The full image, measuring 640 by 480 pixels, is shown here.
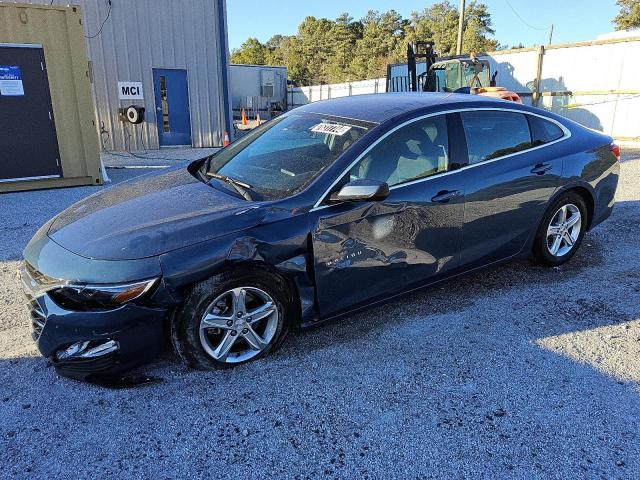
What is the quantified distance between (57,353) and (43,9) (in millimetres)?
7564

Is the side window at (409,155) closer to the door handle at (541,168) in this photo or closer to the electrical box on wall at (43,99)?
the door handle at (541,168)

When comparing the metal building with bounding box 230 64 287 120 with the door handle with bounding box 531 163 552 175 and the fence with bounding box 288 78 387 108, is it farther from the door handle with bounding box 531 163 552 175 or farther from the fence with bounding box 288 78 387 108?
the door handle with bounding box 531 163 552 175

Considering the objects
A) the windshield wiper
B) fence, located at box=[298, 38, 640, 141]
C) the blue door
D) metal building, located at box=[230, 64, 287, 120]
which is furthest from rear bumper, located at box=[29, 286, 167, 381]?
metal building, located at box=[230, 64, 287, 120]

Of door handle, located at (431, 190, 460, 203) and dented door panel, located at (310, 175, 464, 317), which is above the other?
door handle, located at (431, 190, 460, 203)

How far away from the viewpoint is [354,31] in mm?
74375

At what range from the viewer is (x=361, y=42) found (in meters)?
66.9

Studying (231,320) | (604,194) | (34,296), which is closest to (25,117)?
(34,296)

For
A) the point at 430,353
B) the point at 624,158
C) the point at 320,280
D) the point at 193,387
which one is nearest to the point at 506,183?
the point at 430,353

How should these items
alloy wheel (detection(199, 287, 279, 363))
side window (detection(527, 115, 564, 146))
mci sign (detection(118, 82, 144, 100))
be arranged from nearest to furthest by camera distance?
1. alloy wheel (detection(199, 287, 279, 363))
2. side window (detection(527, 115, 564, 146))
3. mci sign (detection(118, 82, 144, 100))

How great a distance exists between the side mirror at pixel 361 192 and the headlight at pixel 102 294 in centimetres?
120

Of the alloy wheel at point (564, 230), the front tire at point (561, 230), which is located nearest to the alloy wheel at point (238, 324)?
the front tire at point (561, 230)

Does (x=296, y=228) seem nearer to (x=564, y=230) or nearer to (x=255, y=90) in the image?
(x=564, y=230)

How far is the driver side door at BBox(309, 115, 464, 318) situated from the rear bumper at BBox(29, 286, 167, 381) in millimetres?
1046

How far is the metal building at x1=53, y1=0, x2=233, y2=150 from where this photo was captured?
13.8 m
